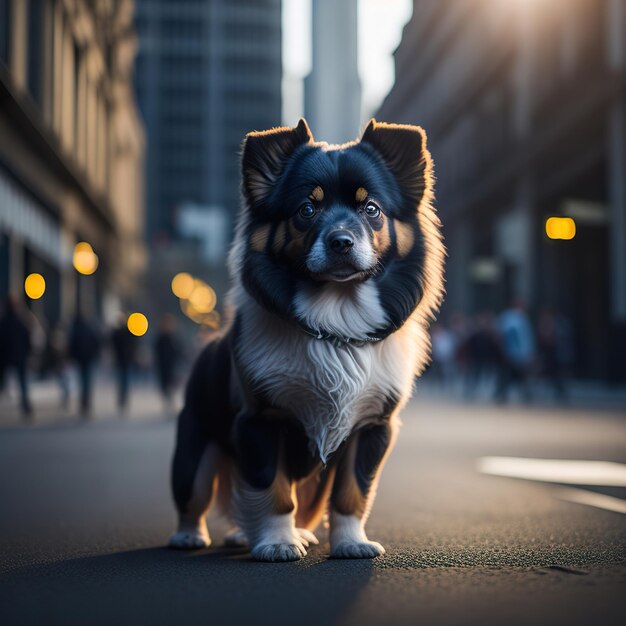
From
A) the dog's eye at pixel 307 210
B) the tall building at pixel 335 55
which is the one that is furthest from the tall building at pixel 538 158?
the tall building at pixel 335 55

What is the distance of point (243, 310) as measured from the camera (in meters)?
4.80

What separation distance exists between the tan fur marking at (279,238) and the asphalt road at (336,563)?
1361mm

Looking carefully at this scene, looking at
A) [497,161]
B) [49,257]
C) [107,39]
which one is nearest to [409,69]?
[107,39]

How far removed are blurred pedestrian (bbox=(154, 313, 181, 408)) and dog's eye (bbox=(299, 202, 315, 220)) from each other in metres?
15.0

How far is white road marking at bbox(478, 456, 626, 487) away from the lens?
8484mm

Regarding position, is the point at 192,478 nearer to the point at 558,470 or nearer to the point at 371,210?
the point at 371,210

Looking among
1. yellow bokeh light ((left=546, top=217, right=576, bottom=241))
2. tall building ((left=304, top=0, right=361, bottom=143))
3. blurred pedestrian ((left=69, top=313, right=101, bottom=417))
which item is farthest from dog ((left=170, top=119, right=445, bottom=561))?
tall building ((left=304, top=0, right=361, bottom=143))

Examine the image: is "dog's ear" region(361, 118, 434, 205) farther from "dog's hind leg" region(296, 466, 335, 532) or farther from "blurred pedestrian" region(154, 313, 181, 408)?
"blurred pedestrian" region(154, 313, 181, 408)

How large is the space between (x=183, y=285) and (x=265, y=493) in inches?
3409

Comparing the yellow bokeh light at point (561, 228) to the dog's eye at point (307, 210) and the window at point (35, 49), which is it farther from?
the dog's eye at point (307, 210)

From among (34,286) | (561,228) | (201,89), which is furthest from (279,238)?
(201,89)

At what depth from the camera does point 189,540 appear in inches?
203

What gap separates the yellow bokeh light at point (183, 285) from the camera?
88750mm

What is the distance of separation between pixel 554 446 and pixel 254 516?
7669 millimetres
